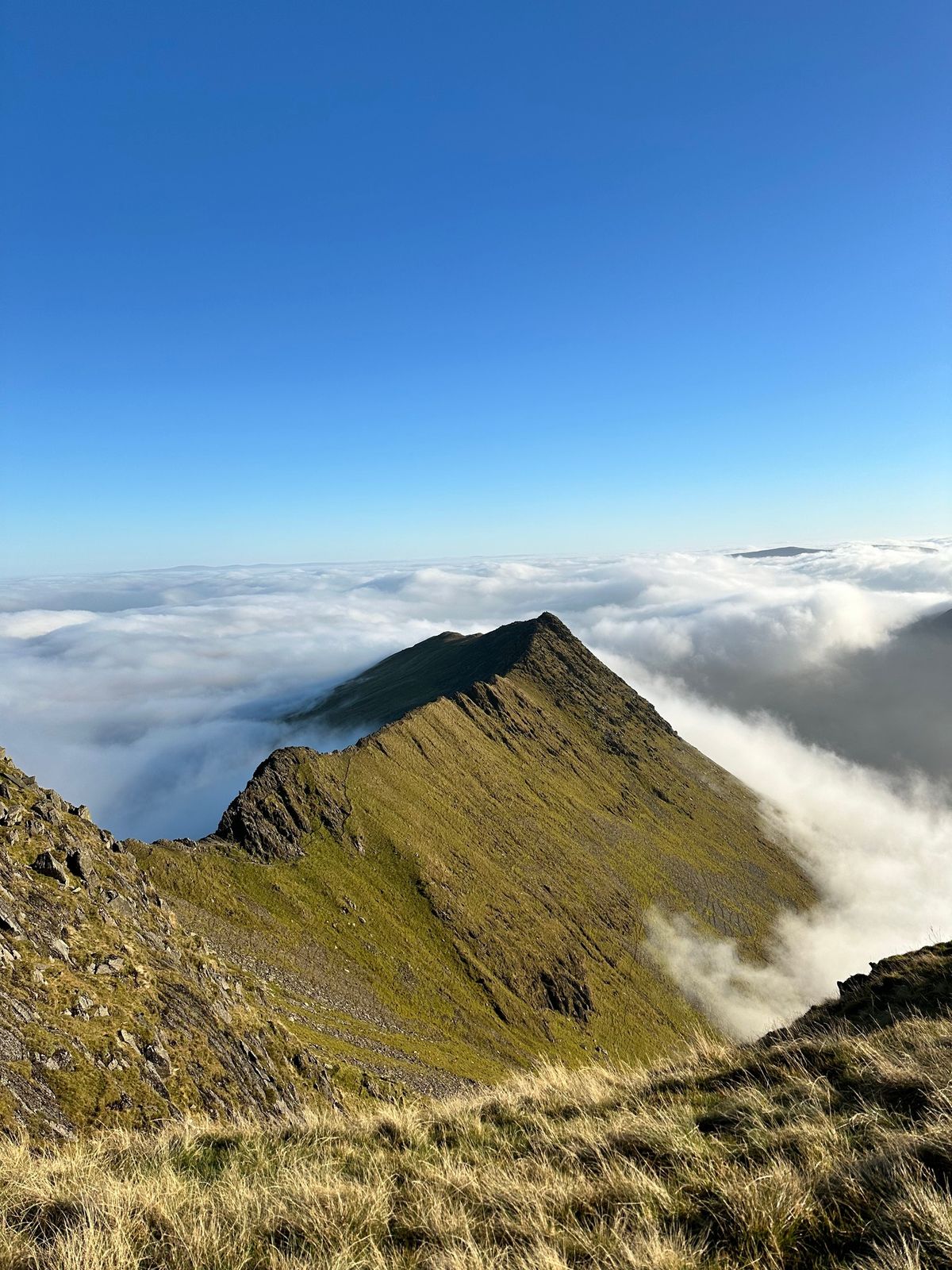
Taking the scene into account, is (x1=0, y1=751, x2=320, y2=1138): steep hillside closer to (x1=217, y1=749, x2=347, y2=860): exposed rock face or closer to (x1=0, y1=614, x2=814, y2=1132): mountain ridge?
(x1=0, y1=614, x2=814, y2=1132): mountain ridge

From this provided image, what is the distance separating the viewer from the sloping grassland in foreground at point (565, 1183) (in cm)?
534

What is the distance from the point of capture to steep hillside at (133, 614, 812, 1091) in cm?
6200

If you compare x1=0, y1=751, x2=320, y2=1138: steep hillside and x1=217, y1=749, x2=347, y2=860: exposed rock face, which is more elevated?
x1=0, y1=751, x2=320, y2=1138: steep hillside

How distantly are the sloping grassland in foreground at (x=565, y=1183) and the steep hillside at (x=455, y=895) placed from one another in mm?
39209

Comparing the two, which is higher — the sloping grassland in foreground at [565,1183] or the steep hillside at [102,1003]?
the sloping grassland in foreground at [565,1183]

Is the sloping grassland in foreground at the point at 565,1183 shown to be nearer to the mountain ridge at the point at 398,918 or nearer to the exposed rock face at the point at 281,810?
the mountain ridge at the point at 398,918

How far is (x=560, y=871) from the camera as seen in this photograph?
122 m

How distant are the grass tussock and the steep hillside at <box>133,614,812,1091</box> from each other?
3958 cm

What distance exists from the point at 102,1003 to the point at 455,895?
252 ft

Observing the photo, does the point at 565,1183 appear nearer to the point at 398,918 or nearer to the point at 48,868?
the point at 48,868

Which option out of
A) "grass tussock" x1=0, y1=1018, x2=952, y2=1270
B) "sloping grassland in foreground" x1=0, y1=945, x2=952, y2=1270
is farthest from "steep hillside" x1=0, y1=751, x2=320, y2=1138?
"grass tussock" x1=0, y1=1018, x2=952, y2=1270

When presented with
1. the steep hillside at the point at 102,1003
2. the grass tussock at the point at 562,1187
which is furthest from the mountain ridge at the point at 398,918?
the grass tussock at the point at 562,1187

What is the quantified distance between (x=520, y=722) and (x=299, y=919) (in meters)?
101

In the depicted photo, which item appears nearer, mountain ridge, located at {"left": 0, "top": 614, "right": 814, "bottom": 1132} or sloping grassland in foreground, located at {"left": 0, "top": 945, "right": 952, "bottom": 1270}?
sloping grassland in foreground, located at {"left": 0, "top": 945, "right": 952, "bottom": 1270}
